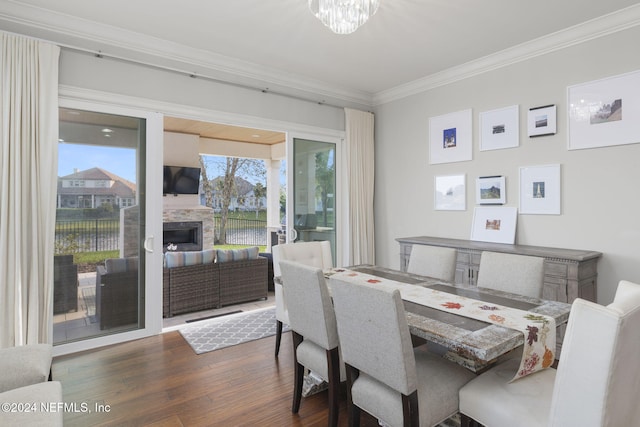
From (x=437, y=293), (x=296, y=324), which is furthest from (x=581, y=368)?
(x=296, y=324)

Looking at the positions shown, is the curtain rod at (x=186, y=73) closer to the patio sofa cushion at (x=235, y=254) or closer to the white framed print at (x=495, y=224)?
the patio sofa cushion at (x=235, y=254)

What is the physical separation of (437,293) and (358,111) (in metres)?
3.41

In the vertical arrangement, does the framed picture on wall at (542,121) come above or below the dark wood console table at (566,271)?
above

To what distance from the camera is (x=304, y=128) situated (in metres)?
4.59

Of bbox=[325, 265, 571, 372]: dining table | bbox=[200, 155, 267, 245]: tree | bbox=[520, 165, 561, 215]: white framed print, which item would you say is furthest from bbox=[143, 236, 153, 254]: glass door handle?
bbox=[200, 155, 267, 245]: tree

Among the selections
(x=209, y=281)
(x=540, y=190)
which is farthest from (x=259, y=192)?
(x=540, y=190)

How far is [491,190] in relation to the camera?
3840mm

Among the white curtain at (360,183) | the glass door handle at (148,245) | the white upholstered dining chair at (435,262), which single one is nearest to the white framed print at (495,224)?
the white upholstered dining chair at (435,262)

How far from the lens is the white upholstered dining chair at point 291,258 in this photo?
3.11m

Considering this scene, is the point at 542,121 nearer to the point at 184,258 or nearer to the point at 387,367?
the point at 387,367

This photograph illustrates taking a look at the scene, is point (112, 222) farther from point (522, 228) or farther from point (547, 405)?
point (522, 228)

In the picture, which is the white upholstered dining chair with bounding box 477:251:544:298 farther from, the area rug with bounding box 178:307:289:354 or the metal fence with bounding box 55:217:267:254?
the metal fence with bounding box 55:217:267:254

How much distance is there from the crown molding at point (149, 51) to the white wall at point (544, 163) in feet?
4.74

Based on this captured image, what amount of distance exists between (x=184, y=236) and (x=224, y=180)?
2859mm
